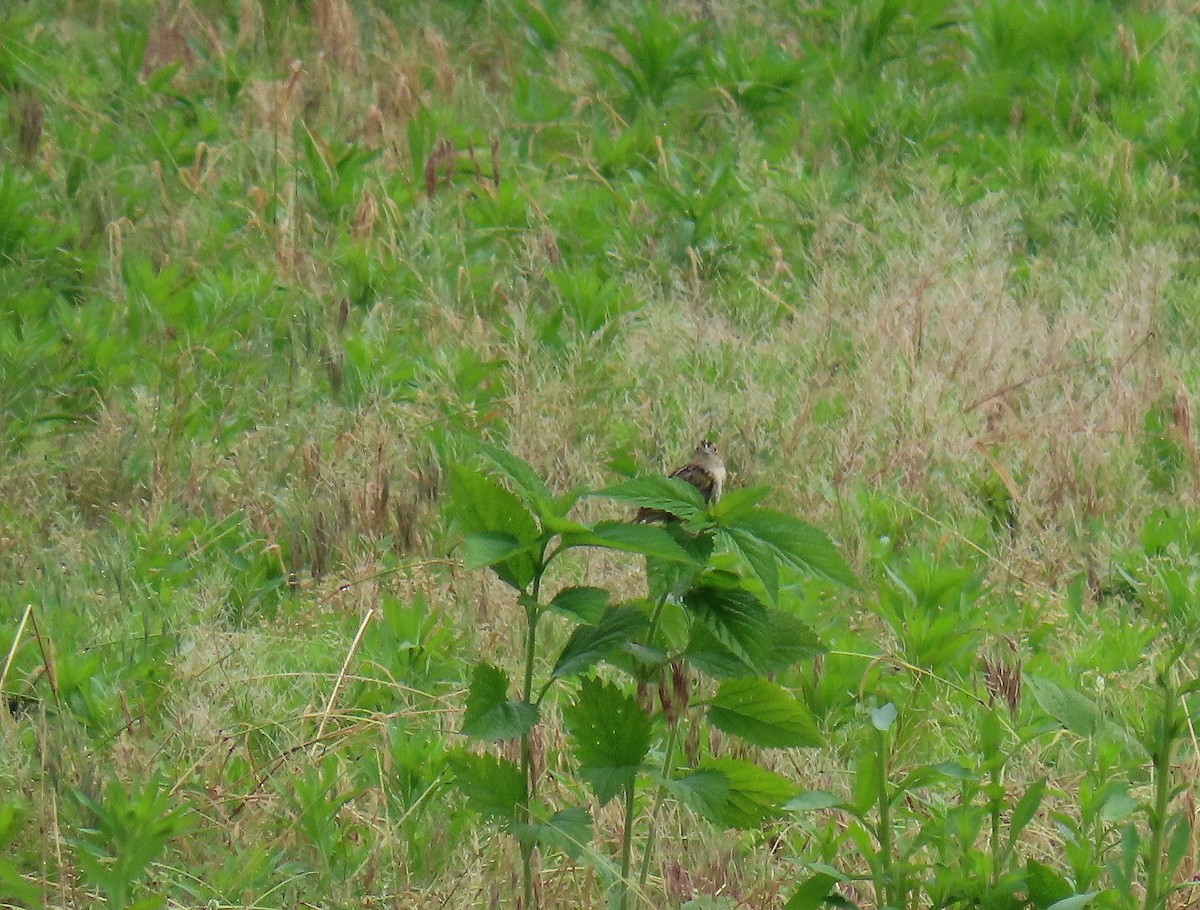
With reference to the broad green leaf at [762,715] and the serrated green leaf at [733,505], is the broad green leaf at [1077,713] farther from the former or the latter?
the serrated green leaf at [733,505]

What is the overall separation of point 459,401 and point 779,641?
2.21 metres

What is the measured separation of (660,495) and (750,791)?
0.50m

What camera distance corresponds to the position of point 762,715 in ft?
8.16

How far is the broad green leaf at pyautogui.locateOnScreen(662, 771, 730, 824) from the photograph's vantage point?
7.80 feet

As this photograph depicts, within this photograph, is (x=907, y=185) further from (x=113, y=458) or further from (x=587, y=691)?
(x=587, y=691)

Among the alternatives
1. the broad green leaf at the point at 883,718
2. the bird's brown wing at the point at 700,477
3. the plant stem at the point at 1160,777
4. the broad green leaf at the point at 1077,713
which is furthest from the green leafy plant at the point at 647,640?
the bird's brown wing at the point at 700,477

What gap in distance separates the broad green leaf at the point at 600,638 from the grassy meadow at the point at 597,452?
0.05 feet

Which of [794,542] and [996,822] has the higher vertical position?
[794,542]

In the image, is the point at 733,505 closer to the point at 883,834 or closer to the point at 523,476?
the point at 523,476

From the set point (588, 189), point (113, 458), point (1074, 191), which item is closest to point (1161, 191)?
point (1074, 191)

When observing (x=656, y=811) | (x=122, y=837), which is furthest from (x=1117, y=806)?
(x=122, y=837)

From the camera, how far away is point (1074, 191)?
5910 mm

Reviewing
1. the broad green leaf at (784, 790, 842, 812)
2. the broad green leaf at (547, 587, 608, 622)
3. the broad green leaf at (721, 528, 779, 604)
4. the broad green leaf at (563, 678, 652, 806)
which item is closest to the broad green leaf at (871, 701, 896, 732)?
the broad green leaf at (784, 790, 842, 812)

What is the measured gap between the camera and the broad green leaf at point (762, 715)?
2453mm
